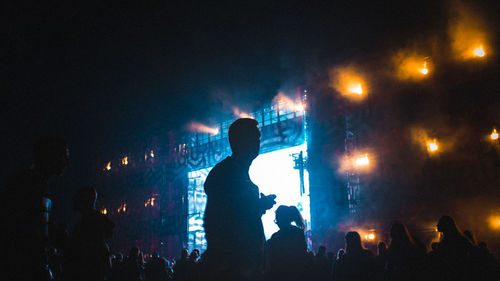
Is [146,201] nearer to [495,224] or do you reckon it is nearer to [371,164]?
[371,164]

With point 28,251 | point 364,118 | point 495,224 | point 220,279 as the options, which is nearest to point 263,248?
point 220,279

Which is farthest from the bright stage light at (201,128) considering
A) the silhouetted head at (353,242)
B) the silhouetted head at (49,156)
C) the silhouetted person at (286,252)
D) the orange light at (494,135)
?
the silhouetted head at (49,156)

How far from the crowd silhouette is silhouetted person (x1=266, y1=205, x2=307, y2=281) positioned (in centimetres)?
1

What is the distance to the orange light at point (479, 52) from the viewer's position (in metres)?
15.4

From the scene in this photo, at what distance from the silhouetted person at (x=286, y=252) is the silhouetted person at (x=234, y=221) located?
2065 millimetres

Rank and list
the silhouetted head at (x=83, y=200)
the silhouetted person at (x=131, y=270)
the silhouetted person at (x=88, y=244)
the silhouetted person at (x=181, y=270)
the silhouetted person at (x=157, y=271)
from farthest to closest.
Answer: the silhouetted person at (x=157, y=271) → the silhouetted person at (x=181, y=270) → the silhouetted person at (x=131, y=270) → the silhouetted head at (x=83, y=200) → the silhouetted person at (x=88, y=244)

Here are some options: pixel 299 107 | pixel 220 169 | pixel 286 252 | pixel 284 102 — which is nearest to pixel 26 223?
pixel 220 169

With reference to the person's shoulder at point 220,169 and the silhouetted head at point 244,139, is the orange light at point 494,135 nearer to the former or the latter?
the silhouetted head at point 244,139

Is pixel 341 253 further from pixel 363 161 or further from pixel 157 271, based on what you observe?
pixel 363 161

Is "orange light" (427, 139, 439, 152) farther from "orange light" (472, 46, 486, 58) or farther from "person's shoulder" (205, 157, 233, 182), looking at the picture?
"person's shoulder" (205, 157, 233, 182)

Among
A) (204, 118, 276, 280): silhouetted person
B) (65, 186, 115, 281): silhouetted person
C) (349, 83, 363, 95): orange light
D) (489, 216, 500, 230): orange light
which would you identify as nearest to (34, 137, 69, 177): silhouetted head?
Result: (65, 186, 115, 281): silhouetted person

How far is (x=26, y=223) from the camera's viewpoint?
1.90m

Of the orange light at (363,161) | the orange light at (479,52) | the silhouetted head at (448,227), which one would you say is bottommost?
the silhouetted head at (448,227)

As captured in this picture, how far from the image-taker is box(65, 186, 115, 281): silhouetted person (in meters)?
2.82
